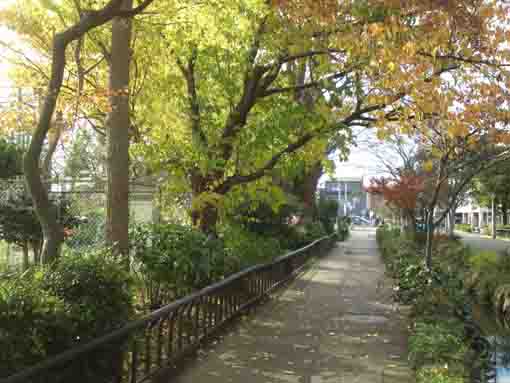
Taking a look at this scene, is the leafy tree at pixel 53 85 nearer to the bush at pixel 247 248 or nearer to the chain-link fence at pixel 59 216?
the bush at pixel 247 248

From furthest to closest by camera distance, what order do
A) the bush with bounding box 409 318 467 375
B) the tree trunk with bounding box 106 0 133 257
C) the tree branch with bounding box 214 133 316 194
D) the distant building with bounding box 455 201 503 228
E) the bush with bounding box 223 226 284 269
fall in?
the distant building with bounding box 455 201 503 228 → the bush with bounding box 223 226 284 269 → the tree branch with bounding box 214 133 316 194 → the tree trunk with bounding box 106 0 133 257 → the bush with bounding box 409 318 467 375

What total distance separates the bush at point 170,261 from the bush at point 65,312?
2.68 m

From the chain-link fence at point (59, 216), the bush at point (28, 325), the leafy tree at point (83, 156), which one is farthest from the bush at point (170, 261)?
the leafy tree at point (83, 156)

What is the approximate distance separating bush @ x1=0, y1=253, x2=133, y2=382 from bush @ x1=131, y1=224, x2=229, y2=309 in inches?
105

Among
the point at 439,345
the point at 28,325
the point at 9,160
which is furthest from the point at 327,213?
the point at 28,325

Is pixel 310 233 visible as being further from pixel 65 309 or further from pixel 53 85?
pixel 65 309

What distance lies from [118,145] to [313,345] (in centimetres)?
395

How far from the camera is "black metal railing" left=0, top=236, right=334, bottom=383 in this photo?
407 cm

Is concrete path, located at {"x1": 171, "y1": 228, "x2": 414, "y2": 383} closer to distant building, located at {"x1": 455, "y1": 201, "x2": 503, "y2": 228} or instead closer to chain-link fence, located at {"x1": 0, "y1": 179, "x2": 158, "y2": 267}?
chain-link fence, located at {"x1": 0, "y1": 179, "x2": 158, "y2": 267}

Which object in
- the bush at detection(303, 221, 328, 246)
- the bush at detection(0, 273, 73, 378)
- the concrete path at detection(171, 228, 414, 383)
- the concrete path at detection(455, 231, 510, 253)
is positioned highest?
the bush at detection(0, 273, 73, 378)

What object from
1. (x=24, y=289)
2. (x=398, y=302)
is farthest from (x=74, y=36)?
(x=398, y=302)

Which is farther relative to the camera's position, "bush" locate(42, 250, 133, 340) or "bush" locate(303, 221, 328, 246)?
"bush" locate(303, 221, 328, 246)

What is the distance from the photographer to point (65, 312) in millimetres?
4188

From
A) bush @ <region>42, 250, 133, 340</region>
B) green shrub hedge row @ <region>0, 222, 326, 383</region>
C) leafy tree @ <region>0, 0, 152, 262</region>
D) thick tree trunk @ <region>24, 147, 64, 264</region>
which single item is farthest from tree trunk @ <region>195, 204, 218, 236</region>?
bush @ <region>42, 250, 133, 340</region>
